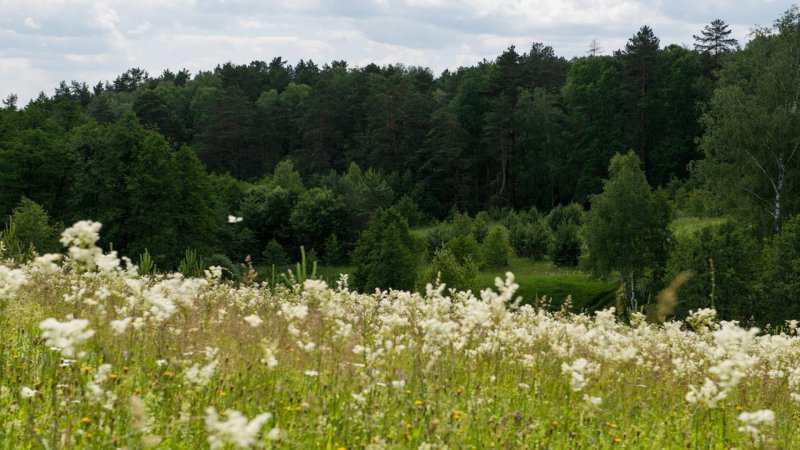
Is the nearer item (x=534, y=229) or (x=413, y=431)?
(x=413, y=431)

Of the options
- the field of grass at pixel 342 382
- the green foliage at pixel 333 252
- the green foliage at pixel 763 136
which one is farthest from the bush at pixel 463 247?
the field of grass at pixel 342 382

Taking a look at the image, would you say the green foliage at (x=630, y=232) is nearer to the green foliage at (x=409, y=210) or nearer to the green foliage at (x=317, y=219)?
the green foliage at (x=317, y=219)

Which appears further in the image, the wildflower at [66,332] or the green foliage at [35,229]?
the green foliage at [35,229]

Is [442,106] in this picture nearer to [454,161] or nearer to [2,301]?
[454,161]

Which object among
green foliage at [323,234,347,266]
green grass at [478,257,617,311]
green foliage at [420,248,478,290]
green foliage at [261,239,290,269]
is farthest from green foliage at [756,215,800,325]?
green foliage at [261,239,290,269]

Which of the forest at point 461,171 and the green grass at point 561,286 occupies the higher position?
the forest at point 461,171

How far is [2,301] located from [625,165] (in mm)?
44692

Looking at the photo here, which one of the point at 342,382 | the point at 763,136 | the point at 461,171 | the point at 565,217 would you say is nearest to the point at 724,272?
the point at 763,136

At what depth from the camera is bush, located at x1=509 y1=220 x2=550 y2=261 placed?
198ft

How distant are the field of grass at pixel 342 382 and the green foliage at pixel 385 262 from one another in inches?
1566

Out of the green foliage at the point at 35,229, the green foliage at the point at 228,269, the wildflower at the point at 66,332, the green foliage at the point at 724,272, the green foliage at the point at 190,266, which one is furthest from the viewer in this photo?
the green foliage at the point at 35,229

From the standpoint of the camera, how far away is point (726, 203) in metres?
42.4

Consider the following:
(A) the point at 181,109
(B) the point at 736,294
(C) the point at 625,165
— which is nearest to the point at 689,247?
(B) the point at 736,294

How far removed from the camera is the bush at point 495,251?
57.8m
